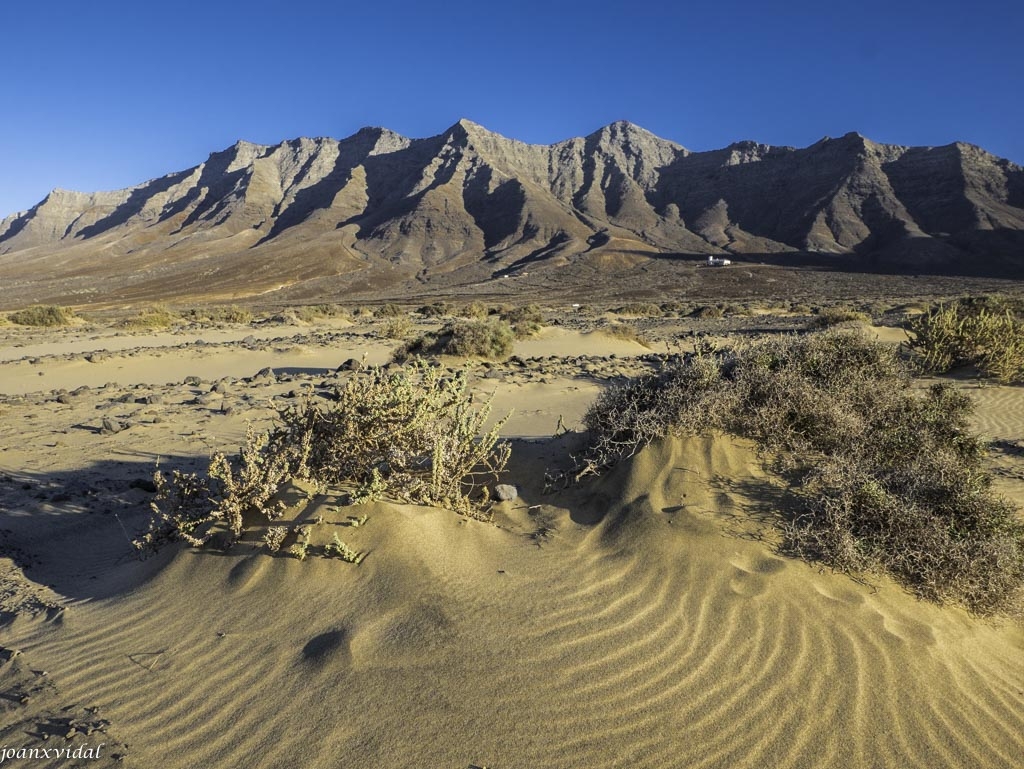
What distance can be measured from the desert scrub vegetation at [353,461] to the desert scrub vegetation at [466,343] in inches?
411

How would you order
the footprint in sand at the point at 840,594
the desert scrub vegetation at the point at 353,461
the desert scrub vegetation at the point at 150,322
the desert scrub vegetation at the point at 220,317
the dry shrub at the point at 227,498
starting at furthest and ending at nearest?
the desert scrub vegetation at the point at 220,317 → the desert scrub vegetation at the point at 150,322 → the desert scrub vegetation at the point at 353,461 → the dry shrub at the point at 227,498 → the footprint in sand at the point at 840,594

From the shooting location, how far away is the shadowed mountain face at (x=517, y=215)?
284ft

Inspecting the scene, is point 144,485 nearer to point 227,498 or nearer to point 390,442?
point 227,498

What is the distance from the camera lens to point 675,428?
452cm

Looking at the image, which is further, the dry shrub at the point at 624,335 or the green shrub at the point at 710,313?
the green shrub at the point at 710,313

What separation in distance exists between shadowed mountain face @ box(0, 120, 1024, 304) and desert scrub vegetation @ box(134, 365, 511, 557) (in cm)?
7181

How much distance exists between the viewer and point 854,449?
13.2 ft

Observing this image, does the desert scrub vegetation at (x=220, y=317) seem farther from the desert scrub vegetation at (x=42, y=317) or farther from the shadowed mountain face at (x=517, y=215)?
the shadowed mountain face at (x=517, y=215)

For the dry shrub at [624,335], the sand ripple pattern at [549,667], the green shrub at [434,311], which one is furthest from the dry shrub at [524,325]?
the sand ripple pattern at [549,667]

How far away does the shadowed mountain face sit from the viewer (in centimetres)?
8669

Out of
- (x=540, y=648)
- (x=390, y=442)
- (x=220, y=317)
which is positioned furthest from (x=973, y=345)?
(x=220, y=317)

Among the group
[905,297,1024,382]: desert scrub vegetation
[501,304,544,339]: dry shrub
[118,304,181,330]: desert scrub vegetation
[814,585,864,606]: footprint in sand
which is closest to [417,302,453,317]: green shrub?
[501,304,544,339]: dry shrub

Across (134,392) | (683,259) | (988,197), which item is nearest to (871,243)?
(988,197)

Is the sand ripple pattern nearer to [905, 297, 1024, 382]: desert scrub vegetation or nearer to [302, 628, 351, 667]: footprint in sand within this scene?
[302, 628, 351, 667]: footprint in sand
